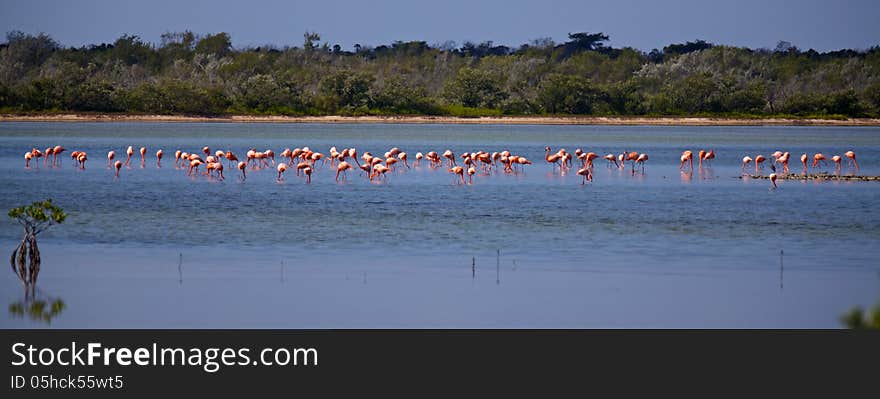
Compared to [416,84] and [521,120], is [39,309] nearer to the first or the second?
[521,120]

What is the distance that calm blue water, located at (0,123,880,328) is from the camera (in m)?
15.1

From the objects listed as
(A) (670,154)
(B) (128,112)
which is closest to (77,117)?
(B) (128,112)

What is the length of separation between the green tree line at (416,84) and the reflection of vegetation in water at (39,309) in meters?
73.7

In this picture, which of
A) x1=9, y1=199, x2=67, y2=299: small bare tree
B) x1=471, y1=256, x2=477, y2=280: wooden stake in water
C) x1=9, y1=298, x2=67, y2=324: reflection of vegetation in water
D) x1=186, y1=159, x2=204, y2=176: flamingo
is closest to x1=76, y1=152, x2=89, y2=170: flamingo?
x1=186, y1=159, x2=204, y2=176: flamingo

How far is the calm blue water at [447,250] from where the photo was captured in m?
15.1

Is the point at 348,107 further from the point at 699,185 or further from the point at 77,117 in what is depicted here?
the point at 699,185

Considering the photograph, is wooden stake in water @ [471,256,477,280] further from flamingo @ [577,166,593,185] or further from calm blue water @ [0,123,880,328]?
flamingo @ [577,166,593,185]

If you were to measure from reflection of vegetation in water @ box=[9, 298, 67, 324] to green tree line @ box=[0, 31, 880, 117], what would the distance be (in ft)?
242

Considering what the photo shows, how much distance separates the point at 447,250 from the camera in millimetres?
20141

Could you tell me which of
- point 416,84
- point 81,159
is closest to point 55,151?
point 81,159

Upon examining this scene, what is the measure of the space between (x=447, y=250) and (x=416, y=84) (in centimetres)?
9142

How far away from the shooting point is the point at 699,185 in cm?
3469

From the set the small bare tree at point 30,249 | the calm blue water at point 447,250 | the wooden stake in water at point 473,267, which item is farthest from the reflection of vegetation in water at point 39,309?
the wooden stake in water at point 473,267
